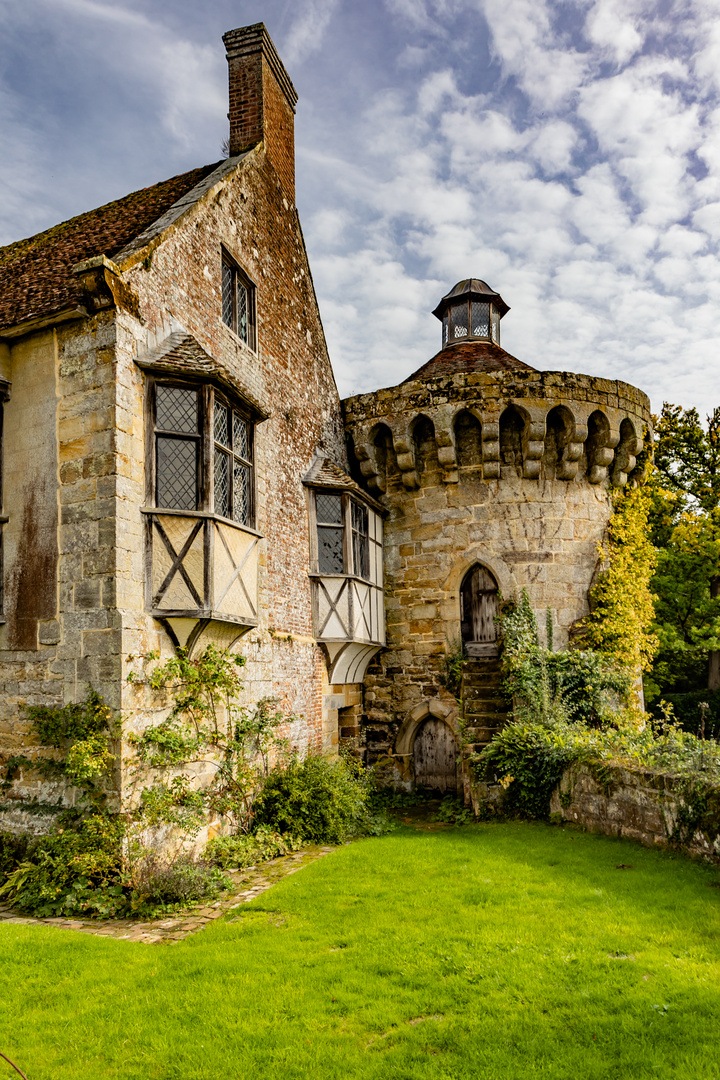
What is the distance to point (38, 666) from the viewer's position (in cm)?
751

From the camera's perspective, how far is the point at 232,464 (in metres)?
8.72

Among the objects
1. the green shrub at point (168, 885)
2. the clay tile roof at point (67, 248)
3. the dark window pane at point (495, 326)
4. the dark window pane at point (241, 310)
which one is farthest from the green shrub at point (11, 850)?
the dark window pane at point (495, 326)

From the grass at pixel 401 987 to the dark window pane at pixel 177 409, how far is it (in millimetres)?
4920

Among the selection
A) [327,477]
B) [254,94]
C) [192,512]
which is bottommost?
[192,512]

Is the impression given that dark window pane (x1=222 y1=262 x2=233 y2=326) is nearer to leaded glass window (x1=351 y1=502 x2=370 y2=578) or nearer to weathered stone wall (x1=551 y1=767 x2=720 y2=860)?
leaded glass window (x1=351 y1=502 x2=370 y2=578)

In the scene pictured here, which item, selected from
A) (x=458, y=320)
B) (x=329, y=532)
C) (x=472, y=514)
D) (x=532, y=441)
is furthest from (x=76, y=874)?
(x=458, y=320)

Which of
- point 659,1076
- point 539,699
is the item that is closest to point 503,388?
point 539,699

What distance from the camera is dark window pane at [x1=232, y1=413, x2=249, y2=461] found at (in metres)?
8.97

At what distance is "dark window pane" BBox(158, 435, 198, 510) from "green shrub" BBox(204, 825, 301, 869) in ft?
12.6

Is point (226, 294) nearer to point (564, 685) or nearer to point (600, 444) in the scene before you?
point (600, 444)

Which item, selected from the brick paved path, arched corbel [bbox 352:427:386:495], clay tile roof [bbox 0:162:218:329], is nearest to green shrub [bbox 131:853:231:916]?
the brick paved path

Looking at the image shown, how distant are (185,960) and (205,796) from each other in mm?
2849

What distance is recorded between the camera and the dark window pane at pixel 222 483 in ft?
27.7

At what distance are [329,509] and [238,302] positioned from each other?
3550mm
